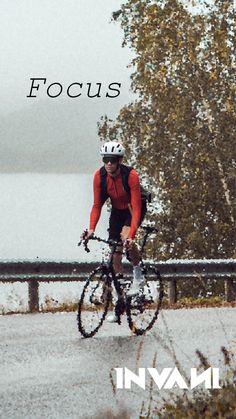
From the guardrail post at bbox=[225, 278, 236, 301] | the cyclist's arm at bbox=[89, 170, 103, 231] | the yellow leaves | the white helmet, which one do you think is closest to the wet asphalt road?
the cyclist's arm at bbox=[89, 170, 103, 231]

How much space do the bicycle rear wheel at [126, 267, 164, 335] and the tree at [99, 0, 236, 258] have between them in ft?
78.6

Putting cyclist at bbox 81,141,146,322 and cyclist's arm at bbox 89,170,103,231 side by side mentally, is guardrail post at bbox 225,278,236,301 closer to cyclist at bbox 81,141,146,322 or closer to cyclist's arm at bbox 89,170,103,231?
cyclist at bbox 81,141,146,322

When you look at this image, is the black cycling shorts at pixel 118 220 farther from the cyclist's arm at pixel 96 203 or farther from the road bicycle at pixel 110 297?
the cyclist's arm at pixel 96 203

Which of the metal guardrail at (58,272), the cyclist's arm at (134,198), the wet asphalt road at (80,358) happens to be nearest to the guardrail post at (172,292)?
the metal guardrail at (58,272)

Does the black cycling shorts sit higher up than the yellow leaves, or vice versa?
the yellow leaves

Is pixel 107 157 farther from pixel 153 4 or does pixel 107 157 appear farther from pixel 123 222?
pixel 153 4

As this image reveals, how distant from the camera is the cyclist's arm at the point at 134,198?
41.2 ft

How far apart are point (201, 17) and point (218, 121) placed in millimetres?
3496

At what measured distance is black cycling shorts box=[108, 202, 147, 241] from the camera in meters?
13.1

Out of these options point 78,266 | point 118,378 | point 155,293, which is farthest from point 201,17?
point 118,378

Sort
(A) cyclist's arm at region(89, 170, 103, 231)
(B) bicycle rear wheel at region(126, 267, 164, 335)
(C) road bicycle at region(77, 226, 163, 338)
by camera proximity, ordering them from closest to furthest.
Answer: (A) cyclist's arm at region(89, 170, 103, 231) < (C) road bicycle at region(77, 226, 163, 338) < (B) bicycle rear wheel at region(126, 267, 164, 335)

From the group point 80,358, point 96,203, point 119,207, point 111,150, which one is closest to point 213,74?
point 119,207

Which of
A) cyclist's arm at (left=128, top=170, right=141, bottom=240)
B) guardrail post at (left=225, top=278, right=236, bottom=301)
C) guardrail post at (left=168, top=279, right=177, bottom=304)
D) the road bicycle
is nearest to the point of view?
cyclist's arm at (left=128, top=170, right=141, bottom=240)

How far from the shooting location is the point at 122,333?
13.9m
